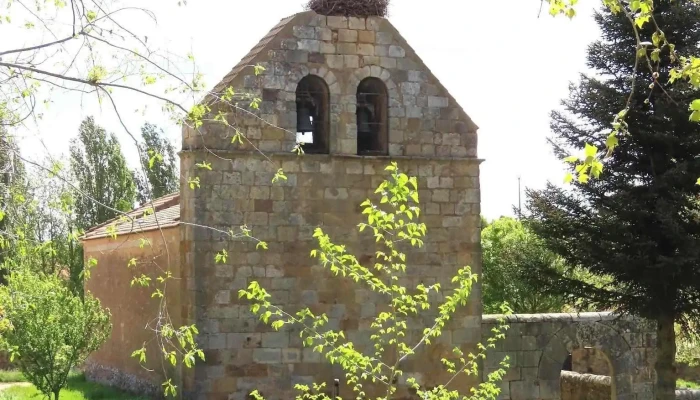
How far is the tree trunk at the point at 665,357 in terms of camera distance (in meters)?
14.8

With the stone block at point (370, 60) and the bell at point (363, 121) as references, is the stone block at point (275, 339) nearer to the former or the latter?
the bell at point (363, 121)

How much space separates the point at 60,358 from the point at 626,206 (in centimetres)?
983

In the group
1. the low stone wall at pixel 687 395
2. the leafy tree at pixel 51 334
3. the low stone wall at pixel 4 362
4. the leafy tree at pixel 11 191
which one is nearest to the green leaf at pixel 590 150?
the leafy tree at pixel 11 191

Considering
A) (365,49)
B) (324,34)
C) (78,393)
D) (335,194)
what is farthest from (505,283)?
(324,34)

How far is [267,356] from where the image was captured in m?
12.8

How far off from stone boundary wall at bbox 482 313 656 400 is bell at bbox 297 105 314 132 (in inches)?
166

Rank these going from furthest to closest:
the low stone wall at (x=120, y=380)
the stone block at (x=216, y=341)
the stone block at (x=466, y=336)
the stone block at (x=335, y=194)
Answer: the low stone wall at (x=120, y=380) < the stone block at (x=466, y=336) < the stone block at (x=335, y=194) < the stone block at (x=216, y=341)

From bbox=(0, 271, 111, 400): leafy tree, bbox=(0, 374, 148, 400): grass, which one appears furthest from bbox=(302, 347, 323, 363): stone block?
bbox=(0, 271, 111, 400): leafy tree

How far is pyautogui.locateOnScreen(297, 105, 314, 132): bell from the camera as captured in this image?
13.4 metres

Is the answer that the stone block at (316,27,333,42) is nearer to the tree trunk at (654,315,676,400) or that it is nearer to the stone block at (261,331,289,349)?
the stone block at (261,331,289,349)

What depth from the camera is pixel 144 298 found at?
1547cm

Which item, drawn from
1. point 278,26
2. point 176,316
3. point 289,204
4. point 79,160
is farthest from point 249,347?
point 79,160

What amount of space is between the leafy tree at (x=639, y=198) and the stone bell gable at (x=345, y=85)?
241 cm

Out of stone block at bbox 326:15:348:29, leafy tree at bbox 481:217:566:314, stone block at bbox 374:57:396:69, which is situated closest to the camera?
stone block at bbox 326:15:348:29
